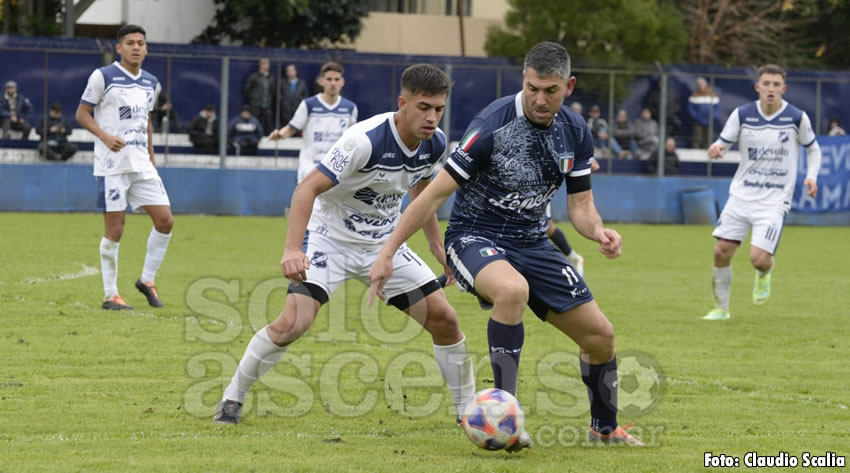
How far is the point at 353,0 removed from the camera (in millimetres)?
30328

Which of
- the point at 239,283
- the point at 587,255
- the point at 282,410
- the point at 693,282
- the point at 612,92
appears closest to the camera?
the point at 282,410

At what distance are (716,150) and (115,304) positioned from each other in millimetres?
5174

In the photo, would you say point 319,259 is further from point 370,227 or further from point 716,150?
point 716,150

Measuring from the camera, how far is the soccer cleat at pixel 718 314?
1102 centimetres

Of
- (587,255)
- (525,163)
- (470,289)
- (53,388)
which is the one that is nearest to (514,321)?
(470,289)

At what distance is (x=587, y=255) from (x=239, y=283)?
20.4 ft

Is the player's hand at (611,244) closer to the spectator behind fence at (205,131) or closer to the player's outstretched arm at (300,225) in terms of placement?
Result: the player's outstretched arm at (300,225)

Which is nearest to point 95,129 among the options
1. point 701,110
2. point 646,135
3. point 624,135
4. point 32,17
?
point 624,135

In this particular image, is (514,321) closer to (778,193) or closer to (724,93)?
(778,193)

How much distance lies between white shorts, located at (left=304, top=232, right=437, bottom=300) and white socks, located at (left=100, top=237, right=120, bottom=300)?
4226 mm

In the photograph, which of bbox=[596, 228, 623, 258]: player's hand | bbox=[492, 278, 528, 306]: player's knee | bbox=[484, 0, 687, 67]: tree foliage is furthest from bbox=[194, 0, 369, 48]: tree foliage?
bbox=[492, 278, 528, 306]: player's knee

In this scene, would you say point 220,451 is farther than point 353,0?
No

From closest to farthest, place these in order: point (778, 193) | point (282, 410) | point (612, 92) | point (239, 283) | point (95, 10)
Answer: point (282, 410)
point (778, 193)
point (239, 283)
point (612, 92)
point (95, 10)

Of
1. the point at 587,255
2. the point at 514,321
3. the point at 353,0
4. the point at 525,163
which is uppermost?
the point at 353,0
